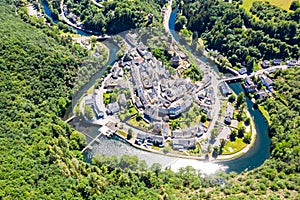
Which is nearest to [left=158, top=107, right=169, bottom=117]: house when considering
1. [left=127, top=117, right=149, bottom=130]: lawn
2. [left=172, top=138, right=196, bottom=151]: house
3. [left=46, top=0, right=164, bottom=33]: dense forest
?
[left=127, top=117, right=149, bottom=130]: lawn

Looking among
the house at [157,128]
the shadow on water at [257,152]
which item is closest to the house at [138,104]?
the house at [157,128]

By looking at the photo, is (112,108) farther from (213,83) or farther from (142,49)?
(213,83)

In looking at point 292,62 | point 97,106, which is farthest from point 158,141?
point 292,62

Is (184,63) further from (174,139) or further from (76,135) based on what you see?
(76,135)

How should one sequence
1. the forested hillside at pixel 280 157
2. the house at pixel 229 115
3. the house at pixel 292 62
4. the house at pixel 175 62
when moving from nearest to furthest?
1. the forested hillside at pixel 280 157
2. the house at pixel 229 115
3. the house at pixel 175 62
4. the house at pixel 292 62

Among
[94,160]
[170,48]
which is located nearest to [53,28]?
[170,48]

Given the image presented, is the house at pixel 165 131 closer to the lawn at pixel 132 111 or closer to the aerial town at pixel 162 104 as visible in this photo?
the aerial town at pixel 162 104

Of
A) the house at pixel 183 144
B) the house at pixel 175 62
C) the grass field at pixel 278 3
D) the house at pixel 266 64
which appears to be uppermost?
the grass field at pixel 278 3
